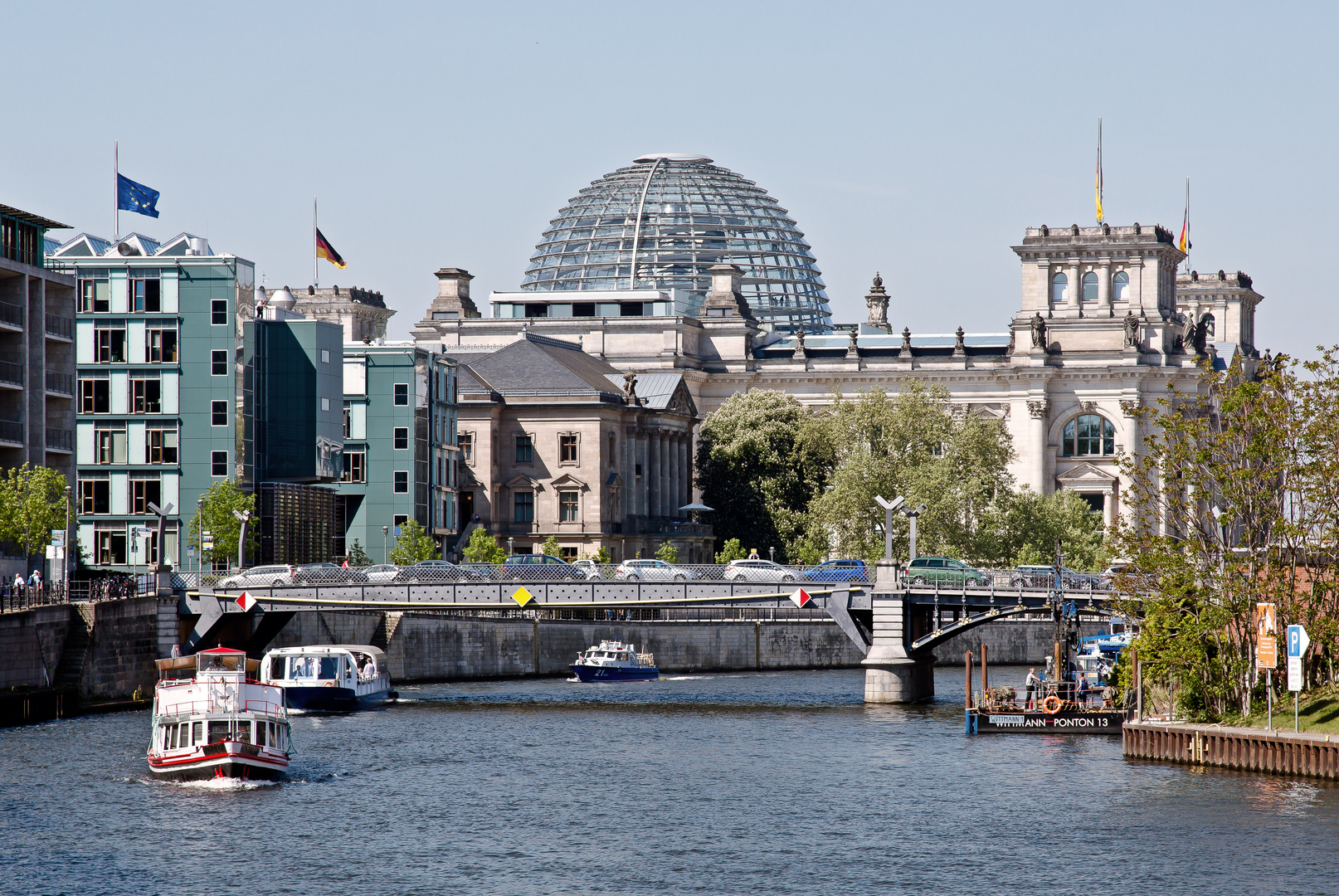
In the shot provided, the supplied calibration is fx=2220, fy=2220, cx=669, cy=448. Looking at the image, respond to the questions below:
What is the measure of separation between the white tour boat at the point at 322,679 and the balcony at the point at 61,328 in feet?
64.0

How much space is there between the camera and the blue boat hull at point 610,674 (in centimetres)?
11625

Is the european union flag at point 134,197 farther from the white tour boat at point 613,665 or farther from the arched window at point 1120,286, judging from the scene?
the arched window at point 1120,286

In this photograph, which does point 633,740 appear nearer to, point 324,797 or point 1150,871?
point 324,797

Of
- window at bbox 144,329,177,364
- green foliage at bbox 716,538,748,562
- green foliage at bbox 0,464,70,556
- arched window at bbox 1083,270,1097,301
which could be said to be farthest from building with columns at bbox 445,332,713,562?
green foliage at bbox 0,464,70,556

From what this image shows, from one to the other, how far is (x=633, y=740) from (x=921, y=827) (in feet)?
71.6

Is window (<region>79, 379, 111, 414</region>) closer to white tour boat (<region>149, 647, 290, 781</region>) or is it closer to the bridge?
the bridge

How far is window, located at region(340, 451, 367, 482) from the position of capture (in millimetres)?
135875

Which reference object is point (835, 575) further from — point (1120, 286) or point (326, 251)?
point (1120, 286)

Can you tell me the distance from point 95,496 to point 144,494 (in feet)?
8.44

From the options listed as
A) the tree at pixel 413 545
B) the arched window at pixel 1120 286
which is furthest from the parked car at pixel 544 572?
the arched window at pixel 1120 286

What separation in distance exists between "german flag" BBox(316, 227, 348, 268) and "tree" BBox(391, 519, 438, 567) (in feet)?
64.0

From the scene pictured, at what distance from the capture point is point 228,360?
120062 millimetres

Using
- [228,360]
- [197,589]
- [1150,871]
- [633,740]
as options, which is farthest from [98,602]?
[1150,871]

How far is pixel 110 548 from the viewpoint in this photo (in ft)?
391
